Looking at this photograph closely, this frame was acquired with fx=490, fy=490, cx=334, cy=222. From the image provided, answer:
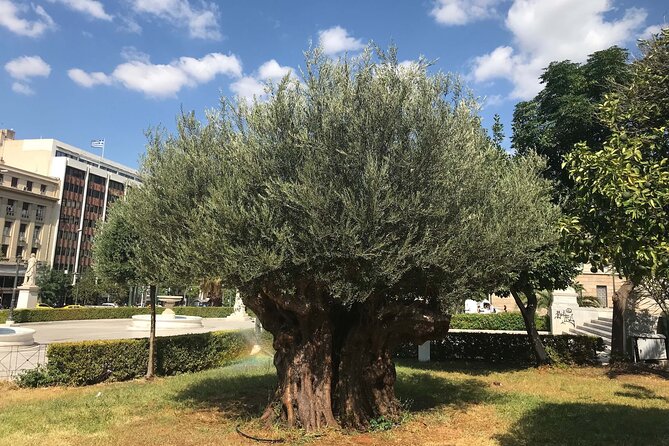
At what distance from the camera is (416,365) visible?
707 inches

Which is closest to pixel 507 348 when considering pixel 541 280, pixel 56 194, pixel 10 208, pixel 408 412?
pixel 541 280

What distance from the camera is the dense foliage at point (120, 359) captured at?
1270cm

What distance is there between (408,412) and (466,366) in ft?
28.9

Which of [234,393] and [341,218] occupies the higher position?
[341,218]

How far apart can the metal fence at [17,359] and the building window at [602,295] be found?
42993mm

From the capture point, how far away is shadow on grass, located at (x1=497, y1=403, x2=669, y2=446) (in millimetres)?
8163

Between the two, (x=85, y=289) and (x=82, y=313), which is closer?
(x=82, y=313)

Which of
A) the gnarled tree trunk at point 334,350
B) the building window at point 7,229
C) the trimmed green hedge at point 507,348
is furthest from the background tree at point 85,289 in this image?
the gnarled tree trunk at point 334,350

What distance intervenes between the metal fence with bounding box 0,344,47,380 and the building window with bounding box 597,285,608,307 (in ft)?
141

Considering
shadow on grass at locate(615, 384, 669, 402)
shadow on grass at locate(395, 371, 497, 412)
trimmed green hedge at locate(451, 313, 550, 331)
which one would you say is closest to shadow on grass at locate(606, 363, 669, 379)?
shadow on grass at locate(615, 384, 669, 402)

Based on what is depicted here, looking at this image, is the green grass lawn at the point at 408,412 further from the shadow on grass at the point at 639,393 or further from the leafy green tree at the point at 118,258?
the leafy green tree at the point at 118,258

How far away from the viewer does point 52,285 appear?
59.4m

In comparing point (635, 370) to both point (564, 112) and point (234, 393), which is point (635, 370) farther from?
point (234, 393)

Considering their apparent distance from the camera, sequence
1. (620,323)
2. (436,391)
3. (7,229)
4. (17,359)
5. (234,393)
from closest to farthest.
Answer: (234,393) → (436,391) → (17,359) → (620,323) → (7,229)
